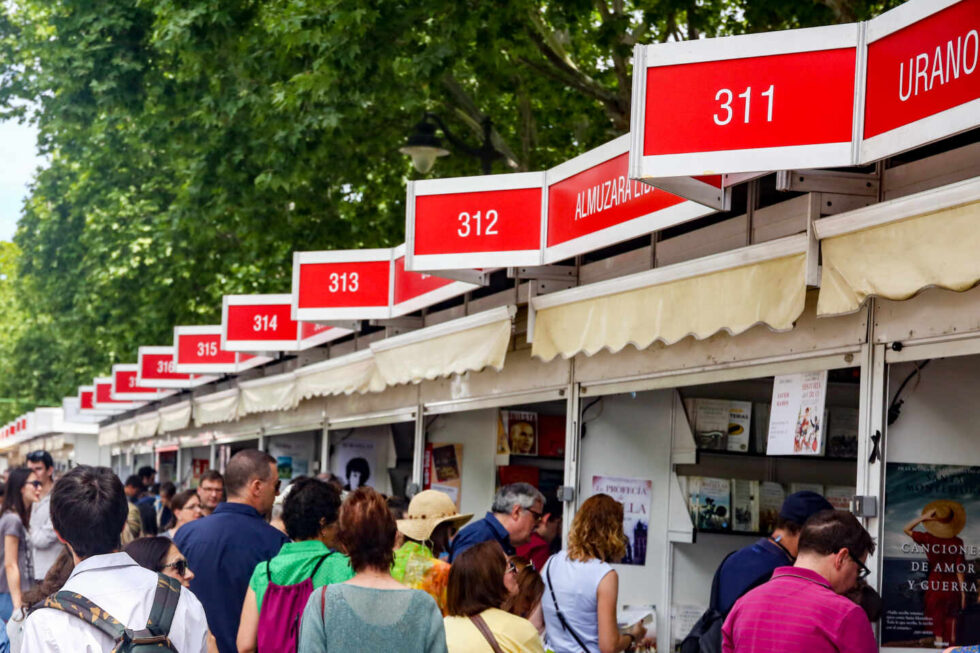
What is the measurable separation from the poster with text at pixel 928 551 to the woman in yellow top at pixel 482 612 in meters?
1.80

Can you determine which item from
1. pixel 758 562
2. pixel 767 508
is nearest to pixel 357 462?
pixel 767 508

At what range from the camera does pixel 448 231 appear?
24.9 ft

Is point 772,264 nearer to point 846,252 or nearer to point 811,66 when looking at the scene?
point 846,252

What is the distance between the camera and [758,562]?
544cm

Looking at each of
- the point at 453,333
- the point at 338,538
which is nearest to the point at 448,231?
the point at 453,333

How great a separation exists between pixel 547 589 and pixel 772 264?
1.82m

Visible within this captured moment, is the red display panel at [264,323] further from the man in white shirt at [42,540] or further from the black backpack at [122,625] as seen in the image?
the black backpack at [122,625]

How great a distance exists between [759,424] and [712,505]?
0.58m

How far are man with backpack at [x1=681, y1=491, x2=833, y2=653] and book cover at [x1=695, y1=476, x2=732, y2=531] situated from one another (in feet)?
8.09

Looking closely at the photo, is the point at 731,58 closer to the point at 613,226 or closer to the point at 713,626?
the point at 613,226

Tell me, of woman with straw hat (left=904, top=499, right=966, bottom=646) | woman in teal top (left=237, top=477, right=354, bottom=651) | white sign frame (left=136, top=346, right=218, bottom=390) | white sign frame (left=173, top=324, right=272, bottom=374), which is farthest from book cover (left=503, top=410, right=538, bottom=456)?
white sign frame (left=136, top=346, right=218, bottom=390)

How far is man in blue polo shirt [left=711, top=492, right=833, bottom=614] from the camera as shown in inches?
211

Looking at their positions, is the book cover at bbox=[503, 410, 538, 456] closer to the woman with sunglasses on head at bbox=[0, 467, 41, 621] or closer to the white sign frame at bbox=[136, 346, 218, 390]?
the woman with sunglasses on head at bbox=[0, 467, 41, 621]

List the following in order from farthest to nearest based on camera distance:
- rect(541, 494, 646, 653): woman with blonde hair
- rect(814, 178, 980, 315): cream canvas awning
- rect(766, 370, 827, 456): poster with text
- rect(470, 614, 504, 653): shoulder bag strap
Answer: rect(541, 494, 646, 653): woman with blonde hair → rect(766, 370, 827, 456): poster with text → rect(814, 178, 980, 315): cream canvas awning → rect(470, 614, 504, 653): shoulder bag strap
